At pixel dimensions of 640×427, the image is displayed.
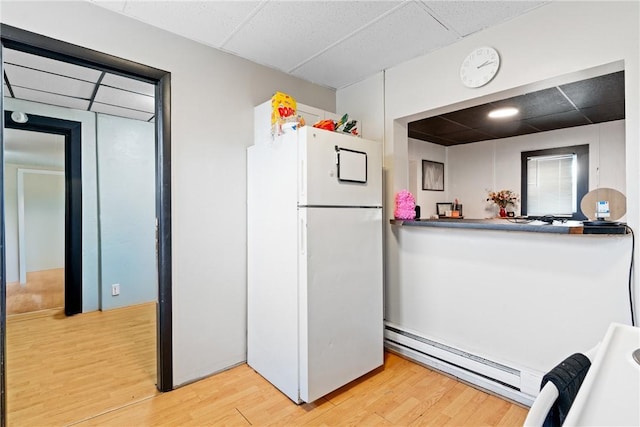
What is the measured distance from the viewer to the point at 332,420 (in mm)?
1754

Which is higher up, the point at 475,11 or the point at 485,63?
the point at 475,11

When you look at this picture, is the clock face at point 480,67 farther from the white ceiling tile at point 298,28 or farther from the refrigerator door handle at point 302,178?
the refrigerator door handle at point 302,178

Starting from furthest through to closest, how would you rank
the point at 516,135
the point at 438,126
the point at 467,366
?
→ the point at 516,135
the point at 438,126
the point at 467,366

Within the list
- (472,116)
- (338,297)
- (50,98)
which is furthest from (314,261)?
(50,98)

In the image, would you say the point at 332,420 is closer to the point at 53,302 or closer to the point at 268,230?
the point at 268,230

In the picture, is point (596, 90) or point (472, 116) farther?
point (472, 116)

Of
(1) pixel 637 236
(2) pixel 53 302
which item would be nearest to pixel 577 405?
(1) pixel 637 236

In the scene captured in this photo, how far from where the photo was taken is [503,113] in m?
3.33

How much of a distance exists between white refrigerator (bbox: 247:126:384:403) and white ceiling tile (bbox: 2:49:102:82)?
144cm

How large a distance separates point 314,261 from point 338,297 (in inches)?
12.5

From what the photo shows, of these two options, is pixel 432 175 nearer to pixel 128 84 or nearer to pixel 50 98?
pixel 128 84

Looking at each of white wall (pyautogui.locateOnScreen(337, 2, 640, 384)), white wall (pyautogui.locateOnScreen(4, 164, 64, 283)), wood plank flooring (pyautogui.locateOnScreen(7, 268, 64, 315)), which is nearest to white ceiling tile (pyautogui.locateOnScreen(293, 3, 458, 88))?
white wall (pyautogui.locateOnScreen(337, 2, 640, 384))

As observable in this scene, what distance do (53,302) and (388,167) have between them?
4.37m

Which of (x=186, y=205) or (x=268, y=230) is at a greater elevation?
(x=186, y=205)
